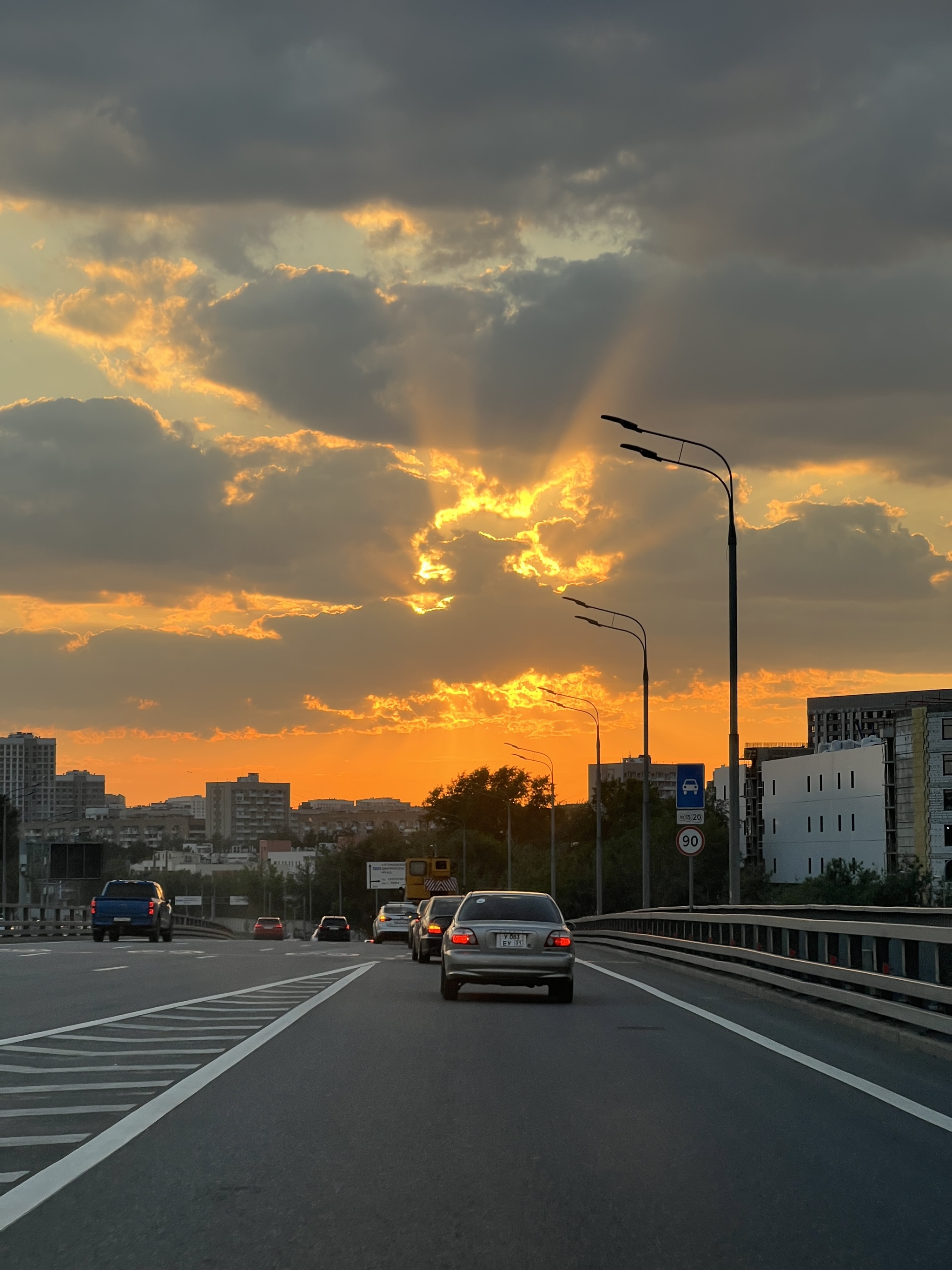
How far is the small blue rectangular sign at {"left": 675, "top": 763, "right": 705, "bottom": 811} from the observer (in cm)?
3584

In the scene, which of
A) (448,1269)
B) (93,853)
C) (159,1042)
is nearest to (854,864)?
(93,853)

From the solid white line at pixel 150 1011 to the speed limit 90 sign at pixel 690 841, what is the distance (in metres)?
10.3

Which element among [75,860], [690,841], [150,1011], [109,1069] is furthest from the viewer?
[75,860]

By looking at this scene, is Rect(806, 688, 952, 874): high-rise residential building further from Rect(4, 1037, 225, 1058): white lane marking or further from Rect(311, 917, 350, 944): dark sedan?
Rect(4, 1037, 225, 1058): white lane marking

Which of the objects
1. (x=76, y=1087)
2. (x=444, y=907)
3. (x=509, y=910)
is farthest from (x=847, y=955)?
(x=444, y=907)

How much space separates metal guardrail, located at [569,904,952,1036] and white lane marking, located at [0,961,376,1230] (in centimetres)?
562

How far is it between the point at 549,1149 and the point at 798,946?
12.3 metres

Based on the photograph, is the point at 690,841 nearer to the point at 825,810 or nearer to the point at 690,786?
the point at 690,786

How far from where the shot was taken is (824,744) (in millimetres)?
141000

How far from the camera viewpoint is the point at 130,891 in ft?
152

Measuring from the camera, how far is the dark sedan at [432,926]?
1201 inches

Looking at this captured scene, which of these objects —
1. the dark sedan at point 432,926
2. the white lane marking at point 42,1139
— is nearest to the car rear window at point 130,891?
the dark sedan at point 432,926

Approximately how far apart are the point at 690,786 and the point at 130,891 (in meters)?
18.2

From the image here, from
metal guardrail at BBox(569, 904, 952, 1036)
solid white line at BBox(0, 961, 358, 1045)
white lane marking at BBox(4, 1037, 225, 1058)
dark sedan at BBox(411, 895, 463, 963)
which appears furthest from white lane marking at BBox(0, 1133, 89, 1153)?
dark sedan at BBox(411, 895, 463, 963)
